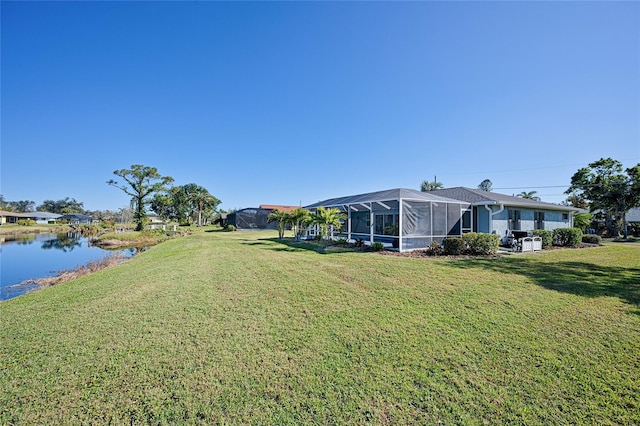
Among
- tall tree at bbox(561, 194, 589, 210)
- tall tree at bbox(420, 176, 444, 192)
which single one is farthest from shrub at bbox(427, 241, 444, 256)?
tall tree at bbox(561, 194, 589, 210)

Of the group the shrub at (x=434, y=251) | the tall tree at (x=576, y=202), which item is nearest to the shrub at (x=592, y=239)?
the shrub at (x=434, y=251)

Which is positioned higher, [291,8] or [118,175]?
[291,8]

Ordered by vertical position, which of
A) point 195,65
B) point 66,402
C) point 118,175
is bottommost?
point 66,402

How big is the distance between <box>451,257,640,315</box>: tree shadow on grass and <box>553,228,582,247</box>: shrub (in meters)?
7.53

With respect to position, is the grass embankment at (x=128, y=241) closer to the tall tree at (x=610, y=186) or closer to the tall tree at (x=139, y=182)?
the tall tree at (x=139, y=182)

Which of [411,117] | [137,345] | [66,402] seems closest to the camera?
[66,402]

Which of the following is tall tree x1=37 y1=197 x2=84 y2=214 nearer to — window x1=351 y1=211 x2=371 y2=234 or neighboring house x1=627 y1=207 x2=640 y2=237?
window x1=351 y1=211 x2=371 y2=234

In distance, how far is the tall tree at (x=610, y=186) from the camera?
75.8ft

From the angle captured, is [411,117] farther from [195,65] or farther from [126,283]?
[126,283]

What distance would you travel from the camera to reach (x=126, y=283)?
6.98 metres

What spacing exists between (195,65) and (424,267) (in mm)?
15689

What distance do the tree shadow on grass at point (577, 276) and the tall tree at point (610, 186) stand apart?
22436mm

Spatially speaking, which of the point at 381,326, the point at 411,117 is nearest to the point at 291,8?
the point at 411,117

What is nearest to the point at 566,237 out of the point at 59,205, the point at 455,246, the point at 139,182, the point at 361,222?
the point at 455,246
